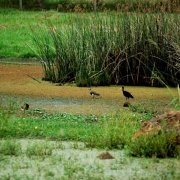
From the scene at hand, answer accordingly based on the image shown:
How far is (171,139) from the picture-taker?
22.5 feet

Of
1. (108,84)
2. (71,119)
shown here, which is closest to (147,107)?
(71,119)

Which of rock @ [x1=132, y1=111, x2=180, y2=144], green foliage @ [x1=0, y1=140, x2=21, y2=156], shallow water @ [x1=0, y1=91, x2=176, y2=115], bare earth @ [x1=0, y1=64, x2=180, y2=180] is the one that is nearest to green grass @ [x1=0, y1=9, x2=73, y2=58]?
shallow water @ [x1=0, y1=91, x2=176, y2=115]

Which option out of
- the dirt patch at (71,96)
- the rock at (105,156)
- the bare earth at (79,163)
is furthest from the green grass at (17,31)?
the rock at (105,156)

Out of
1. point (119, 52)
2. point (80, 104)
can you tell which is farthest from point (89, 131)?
point (119, 52)

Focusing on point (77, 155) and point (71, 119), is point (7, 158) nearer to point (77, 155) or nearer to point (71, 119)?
point (77, 155)

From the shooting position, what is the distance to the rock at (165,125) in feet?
22.8

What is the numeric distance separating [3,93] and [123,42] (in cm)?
241

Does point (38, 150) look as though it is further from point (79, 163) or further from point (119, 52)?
point (119, 52)

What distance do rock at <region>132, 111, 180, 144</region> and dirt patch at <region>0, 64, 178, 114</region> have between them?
2859mm

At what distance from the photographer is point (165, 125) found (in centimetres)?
699

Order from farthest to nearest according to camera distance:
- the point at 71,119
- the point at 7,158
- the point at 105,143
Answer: the point at 71,119, the point at 105,143, the point at 7,158

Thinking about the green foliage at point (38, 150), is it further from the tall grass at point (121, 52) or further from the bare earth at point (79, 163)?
the tall grass at point (121, 52)

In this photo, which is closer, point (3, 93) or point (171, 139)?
point (171, 139)

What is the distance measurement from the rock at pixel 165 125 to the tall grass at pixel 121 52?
17.4 feet
